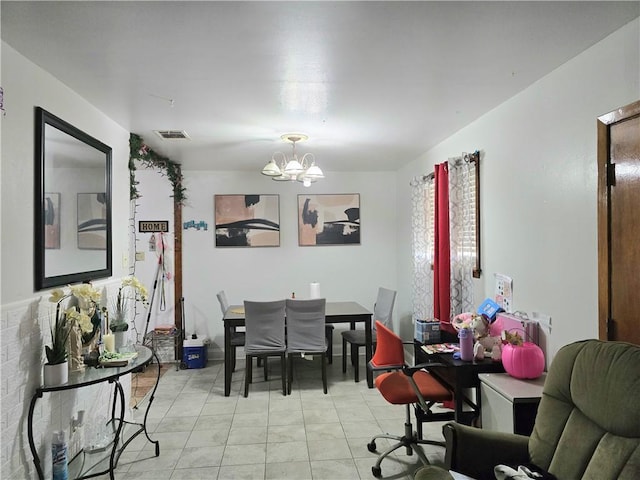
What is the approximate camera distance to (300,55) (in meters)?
2.15

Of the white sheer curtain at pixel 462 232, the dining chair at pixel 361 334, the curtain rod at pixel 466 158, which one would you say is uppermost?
the curtain rod at pixel 466 158

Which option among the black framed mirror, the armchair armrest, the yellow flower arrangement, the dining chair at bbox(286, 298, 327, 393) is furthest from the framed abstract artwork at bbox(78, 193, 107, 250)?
the armchair armrest

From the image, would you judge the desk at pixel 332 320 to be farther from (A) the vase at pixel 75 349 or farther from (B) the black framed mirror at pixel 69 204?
(A) the vase at pixel 75 349

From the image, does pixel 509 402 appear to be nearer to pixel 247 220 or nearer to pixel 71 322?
pixel 71 322

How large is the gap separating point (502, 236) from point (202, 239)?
3.80 m

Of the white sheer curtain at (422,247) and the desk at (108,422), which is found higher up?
the white sheer curtain at (422,247)

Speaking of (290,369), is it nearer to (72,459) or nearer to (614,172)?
(72,459)

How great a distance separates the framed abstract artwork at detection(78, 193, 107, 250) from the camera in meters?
2.76

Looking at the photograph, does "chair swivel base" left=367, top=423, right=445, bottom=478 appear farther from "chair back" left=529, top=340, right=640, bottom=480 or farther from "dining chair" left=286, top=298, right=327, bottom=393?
"dining chair" left=286, top=298, right=327, bottom=393

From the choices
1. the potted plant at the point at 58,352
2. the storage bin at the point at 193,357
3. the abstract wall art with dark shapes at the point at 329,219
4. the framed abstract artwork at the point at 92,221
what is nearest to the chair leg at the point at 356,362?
the abstract wall art with dark shapes at the point at 329,219

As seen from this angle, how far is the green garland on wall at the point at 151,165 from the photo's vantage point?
3.69 meters

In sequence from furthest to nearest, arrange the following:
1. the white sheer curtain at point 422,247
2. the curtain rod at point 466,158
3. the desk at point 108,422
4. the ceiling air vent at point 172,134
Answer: the white sheer curtain at point 422,247 < the ceiling air vent at point 172,134 < the curtain rod at point 466,158 < the desk at point 108,422

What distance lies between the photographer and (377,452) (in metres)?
2.92

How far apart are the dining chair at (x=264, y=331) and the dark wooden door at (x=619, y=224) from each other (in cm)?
273
